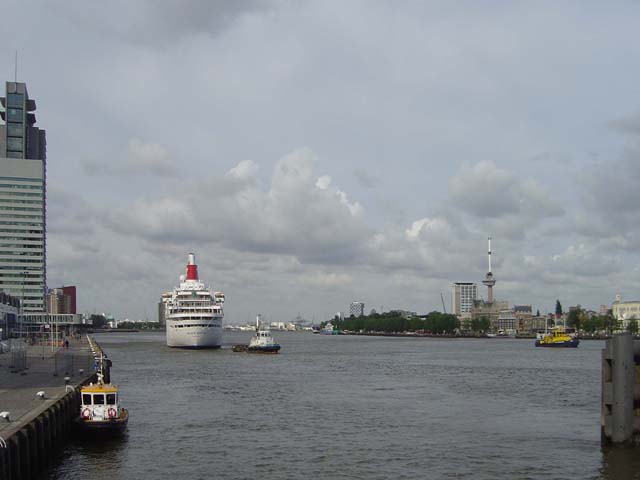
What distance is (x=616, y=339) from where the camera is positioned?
40156mm

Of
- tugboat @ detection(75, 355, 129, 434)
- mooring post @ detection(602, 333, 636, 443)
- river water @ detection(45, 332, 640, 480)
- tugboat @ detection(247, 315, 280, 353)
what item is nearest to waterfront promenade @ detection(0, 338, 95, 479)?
tugboat @ detection(75, 355, 129, 434)

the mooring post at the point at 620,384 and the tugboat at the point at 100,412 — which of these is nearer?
the mooring post at the point at 620,384

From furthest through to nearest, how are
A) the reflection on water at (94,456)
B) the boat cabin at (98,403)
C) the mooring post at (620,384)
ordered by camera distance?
the boat cabin at (98,403) → the mooring post at (620,384) → the reflection on water at (94,456)

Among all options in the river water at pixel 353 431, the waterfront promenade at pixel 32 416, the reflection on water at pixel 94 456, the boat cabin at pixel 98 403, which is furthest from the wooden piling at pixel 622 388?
the waterfront promenade at pixel 32 416

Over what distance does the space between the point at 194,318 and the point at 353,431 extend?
111m

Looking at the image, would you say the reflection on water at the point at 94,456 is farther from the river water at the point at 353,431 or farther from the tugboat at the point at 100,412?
the tugboat at the point at 100,412

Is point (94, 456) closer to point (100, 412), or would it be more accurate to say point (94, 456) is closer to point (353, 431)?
point (100, 412)

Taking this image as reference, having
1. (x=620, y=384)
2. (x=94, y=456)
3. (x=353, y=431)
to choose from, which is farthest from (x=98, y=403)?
(x=620, y=384)

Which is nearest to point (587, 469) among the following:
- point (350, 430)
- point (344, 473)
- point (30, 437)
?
point (344, 473)

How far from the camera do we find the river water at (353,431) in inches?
1563

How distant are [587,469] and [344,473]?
12881 mm

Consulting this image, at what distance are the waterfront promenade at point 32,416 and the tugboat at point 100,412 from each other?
3.77ft

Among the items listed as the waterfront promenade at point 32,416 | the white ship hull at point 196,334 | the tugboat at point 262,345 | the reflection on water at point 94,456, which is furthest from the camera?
the white ship hull at point 196,334

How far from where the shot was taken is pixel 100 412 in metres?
46.8
